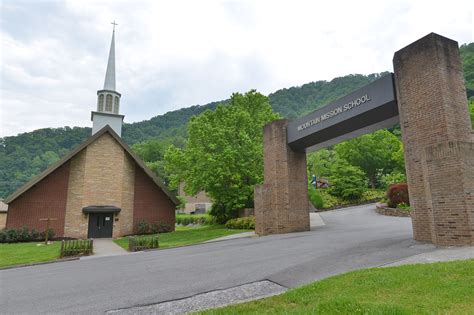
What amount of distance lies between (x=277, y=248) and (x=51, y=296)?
703 cm

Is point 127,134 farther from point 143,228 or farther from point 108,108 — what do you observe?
point 143,228

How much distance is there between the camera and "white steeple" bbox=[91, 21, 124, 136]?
34.2 meters

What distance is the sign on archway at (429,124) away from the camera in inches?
343

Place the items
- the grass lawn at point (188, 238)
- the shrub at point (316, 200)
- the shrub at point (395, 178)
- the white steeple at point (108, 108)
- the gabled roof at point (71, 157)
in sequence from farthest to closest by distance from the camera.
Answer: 1. the shrub at point (395, 178)
2. the white steeple at point (108, 108)
3. the shrub at point (316, 200)
4. the gabled roof at point (71, 157)
5. the grass lawn at point (188, 238)

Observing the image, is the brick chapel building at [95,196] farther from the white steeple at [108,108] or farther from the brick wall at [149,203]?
the white steeple at [108,108]

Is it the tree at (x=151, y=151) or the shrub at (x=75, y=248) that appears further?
the tree at (x=151, y=151)

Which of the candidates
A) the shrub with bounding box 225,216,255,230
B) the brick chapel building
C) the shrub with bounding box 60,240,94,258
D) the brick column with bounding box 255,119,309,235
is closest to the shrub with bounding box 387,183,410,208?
the brick column with bounding box 255,119,309,235

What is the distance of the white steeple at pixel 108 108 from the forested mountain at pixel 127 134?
35086 millimetres

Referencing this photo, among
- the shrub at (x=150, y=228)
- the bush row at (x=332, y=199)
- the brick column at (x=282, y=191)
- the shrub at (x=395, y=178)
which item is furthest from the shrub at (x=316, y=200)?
the brick column at (x=282, y=191)

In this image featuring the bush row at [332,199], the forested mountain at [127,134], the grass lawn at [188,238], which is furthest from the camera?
the forested mountain at [127,134]

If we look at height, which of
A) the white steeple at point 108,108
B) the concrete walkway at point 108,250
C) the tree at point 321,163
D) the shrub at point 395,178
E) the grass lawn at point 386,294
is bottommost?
the concrete walkway at point 108,250

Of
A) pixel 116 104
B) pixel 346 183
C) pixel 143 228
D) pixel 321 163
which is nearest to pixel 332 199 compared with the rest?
pixel 346 183

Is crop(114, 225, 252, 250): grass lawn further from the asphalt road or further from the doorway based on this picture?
the asphalt road

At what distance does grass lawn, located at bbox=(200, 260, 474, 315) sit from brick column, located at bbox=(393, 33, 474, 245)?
9.59 ft
